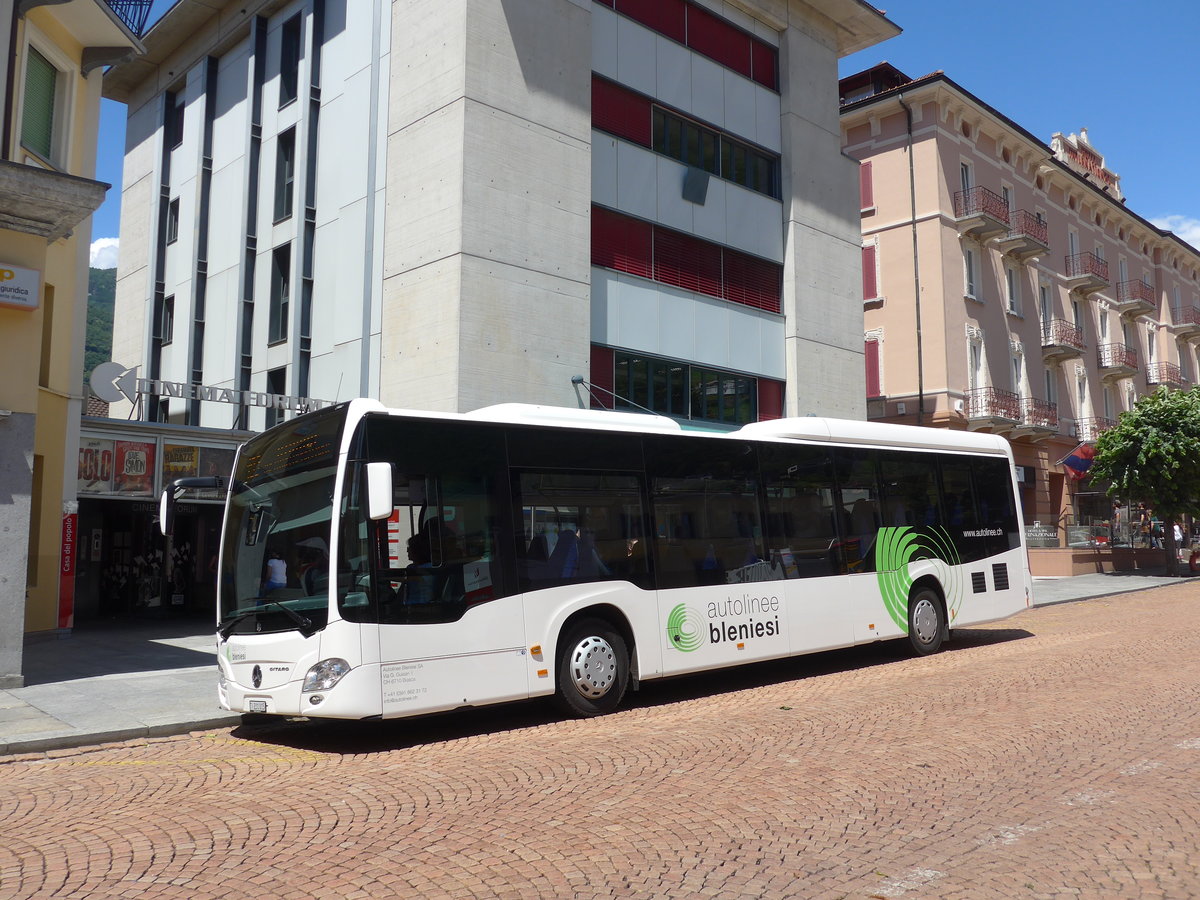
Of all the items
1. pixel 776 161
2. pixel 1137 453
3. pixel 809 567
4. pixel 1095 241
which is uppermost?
pixel 1095 241

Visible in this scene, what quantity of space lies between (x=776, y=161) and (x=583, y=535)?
18.9 metres

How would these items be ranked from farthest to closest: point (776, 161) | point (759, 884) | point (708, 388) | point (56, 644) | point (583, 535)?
point (776, 161), point (708, 388), point (56, 644), point (583, 535), point (759, 884)

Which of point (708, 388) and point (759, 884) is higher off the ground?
point (708, 388)

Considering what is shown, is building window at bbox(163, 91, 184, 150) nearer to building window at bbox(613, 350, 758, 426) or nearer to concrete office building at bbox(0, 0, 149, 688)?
concrete office building at bbox(0, 0, 149, 688)

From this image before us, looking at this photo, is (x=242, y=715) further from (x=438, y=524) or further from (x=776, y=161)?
(x=776, y=161)

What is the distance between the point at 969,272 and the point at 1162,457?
9258 mm

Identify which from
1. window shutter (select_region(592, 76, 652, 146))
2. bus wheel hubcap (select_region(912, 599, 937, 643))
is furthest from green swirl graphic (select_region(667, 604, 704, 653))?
window shutter (select_region(592, 76, 652, 146))

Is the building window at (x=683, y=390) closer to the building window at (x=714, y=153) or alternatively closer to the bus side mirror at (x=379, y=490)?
the building window at (x=714, y=153)

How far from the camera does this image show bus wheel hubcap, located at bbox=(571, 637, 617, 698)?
9.73 meters

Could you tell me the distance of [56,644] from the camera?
51.9 ft

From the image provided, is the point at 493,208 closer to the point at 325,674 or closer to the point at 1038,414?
the point at 325,674

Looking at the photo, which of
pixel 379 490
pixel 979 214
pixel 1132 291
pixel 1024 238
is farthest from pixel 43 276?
pixel 1132 291

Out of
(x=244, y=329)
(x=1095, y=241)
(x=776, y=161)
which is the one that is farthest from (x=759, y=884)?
(x=1095, y=241)

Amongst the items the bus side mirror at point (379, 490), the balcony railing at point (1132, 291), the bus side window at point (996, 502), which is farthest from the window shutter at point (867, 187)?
the bus side mirror at point (379, 490)
